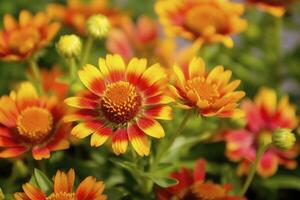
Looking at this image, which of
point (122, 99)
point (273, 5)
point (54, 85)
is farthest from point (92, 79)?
point (273, 5)

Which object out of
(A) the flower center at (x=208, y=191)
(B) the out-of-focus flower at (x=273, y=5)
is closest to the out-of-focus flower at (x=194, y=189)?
(A) the flower center at (x=208, y=191)

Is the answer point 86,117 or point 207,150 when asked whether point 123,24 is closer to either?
point 207,150

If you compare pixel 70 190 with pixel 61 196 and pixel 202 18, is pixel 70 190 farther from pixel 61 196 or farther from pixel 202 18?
pixel 202 18

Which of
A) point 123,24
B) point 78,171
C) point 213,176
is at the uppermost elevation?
point 123,24

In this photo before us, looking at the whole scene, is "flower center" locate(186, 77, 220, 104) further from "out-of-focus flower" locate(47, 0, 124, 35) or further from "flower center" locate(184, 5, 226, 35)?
"out-of-focus flower" locate(47, 0, 124, 35)

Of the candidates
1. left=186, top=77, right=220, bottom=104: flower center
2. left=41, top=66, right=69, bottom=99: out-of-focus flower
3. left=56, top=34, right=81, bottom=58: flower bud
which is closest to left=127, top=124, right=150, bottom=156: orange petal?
left=186, top=77, right=220, bottom=104: flower center

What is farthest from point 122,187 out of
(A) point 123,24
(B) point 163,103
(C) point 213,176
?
(A) point 123,24
